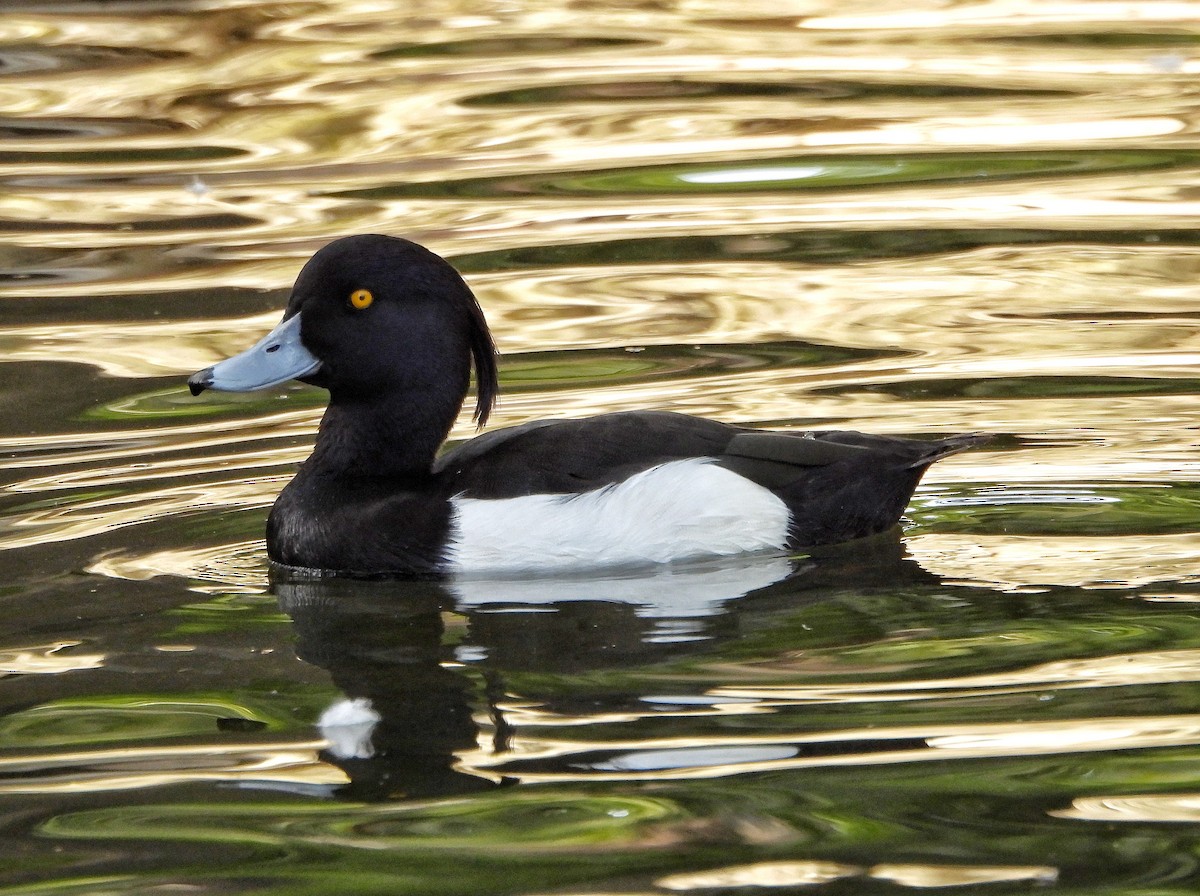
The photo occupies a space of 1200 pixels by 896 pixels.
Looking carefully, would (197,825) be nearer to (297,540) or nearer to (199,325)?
(297,540)

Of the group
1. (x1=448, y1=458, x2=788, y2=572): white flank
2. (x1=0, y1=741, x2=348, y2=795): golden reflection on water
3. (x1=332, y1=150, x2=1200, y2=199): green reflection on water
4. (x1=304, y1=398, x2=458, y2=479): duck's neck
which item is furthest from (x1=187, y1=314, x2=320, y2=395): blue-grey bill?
(x1=332, y1=150, x2=1200, y2=199): green reflection on water

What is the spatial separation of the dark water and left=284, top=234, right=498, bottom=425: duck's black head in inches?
29.2

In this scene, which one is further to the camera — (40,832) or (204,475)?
(204,475)

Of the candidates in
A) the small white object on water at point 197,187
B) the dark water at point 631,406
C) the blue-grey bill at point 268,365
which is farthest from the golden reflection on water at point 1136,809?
the small white object on water at point 197,187

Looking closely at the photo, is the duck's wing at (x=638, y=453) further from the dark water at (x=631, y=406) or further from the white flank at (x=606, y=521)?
the dark water at (x=631, y=406)

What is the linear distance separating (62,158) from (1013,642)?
7958 mm

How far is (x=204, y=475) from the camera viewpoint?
23.6 feet

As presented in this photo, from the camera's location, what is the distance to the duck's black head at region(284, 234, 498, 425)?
6133mm

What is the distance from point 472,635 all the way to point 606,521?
2.23 ft

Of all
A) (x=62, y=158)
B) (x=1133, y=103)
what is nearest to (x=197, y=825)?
(x=62, y=158)

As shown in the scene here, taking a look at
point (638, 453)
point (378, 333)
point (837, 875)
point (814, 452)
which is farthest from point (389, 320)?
point (837, 875)

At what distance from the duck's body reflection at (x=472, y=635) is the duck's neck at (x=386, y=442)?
408mm

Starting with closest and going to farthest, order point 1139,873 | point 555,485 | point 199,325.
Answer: point 1139,873
point 555,485
point 199,325

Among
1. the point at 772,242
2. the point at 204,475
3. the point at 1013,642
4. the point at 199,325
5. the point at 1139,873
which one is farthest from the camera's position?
the point at 772,242
